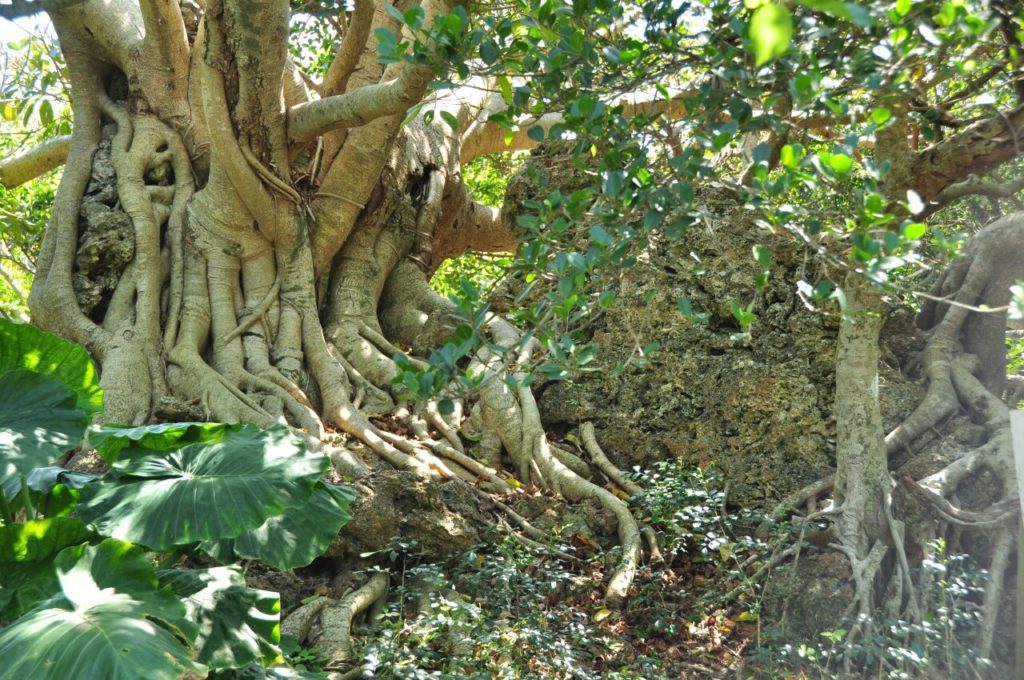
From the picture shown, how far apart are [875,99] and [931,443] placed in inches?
114

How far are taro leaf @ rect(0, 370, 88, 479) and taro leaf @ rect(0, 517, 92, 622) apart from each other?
0.32 metres

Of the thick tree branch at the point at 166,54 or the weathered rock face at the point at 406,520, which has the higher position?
the thick tree branch at the point at 166,54

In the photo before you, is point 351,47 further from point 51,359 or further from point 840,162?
point 840,162

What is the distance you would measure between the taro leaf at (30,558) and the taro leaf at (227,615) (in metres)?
0.42

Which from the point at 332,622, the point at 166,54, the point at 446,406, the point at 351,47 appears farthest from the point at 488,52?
the point at 166,54

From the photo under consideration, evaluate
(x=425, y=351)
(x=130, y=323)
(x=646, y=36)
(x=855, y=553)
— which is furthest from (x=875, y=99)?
(x=130, y=323)

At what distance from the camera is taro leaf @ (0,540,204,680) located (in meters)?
2.95

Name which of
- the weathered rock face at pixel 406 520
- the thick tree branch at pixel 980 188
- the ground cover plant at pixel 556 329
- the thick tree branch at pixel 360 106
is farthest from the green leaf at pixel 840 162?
the weathered rock face at pixel 406 520

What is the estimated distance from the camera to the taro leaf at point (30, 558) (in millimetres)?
3594

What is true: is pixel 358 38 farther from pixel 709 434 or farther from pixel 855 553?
pixel 855 553

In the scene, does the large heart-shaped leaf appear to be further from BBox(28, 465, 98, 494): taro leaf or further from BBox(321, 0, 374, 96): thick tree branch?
BBox(321, 0, 374, 96): thick tree branch

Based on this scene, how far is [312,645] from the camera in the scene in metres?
4.85

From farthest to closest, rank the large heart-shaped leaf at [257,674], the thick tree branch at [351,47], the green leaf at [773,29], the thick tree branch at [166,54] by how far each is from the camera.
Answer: the thick tree branch at [166,54] < the thick tree branch at [351,47] < the large heart-shaped leaf at [257,674] < the green leaf at [773,29]

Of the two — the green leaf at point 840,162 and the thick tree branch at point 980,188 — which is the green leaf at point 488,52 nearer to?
the green leaf at point 840,162
